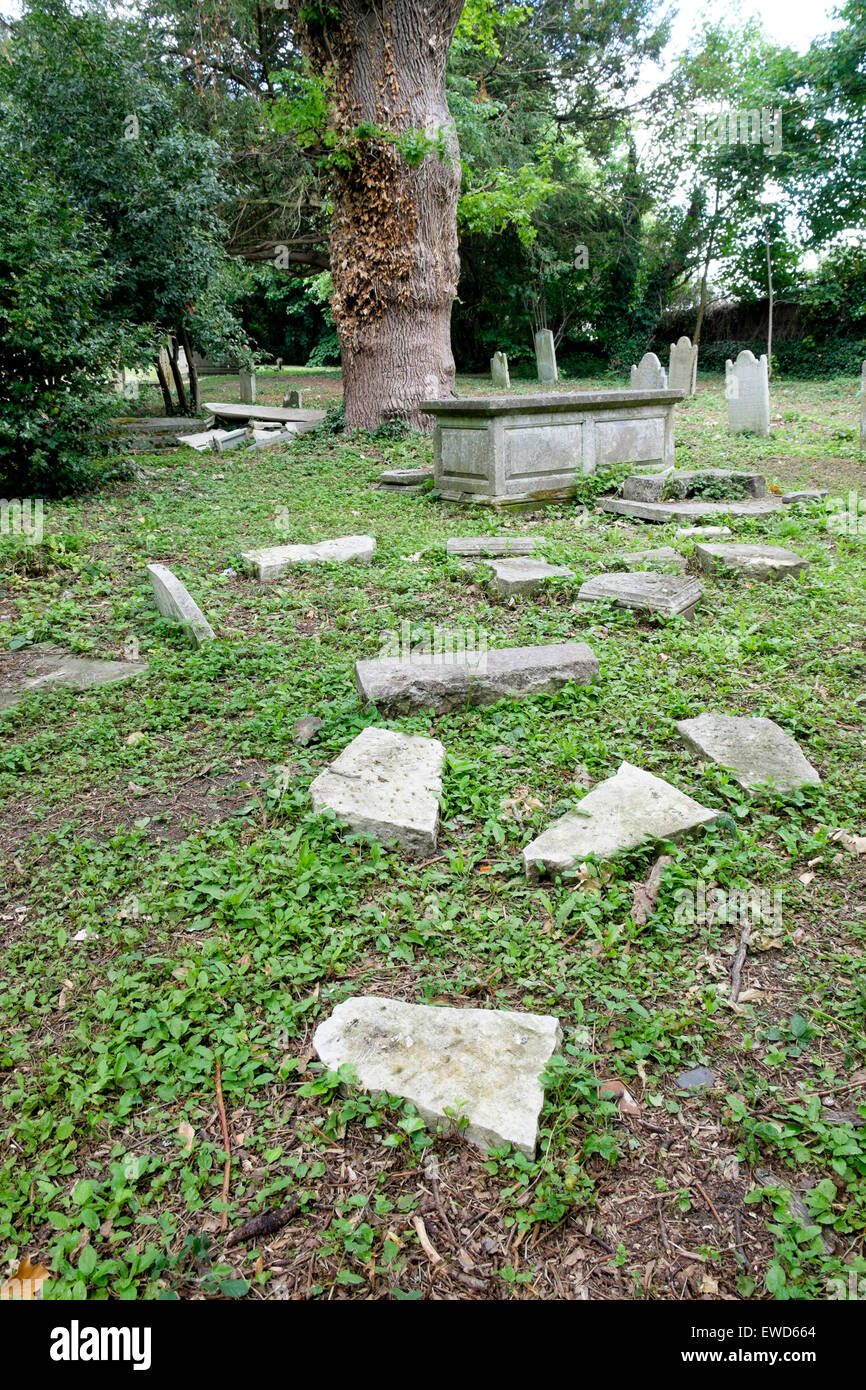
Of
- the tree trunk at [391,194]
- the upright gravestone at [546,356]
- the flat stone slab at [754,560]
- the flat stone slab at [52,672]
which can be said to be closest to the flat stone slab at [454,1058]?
the flat stone slab at [52,672]

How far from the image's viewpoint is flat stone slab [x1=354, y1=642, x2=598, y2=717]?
4105 mm

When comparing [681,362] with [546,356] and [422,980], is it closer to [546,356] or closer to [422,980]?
[546,356]

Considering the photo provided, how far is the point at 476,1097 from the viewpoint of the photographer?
205cm

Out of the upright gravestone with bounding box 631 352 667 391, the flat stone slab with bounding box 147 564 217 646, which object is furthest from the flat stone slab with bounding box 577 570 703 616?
the upright gravestone with bounding box 631 352 667 391

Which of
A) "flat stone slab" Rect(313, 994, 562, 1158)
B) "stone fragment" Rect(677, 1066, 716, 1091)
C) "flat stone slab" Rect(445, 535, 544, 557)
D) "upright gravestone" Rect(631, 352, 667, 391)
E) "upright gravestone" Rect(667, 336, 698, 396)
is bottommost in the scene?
"stone fragment" Rect(677, 1066, 716, 1091)

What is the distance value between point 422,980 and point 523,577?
370cm

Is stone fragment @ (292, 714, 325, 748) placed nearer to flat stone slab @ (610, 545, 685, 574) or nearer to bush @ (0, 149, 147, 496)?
flat stone slab @ (610, 545, 685, 574)

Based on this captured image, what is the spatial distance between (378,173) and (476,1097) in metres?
12.1

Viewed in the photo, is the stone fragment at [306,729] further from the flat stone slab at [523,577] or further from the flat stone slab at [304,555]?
the flat stone slab at [304,555]

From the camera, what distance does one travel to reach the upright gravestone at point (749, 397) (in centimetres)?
1202

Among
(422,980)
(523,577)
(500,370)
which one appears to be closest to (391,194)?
(523,577)

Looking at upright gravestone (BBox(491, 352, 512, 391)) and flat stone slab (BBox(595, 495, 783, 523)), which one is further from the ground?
upright gravestone (BBox(491, 352, 512, 391))

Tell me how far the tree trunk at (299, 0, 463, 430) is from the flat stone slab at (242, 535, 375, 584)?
230 inches

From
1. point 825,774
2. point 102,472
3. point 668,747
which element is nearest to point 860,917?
point 825,774
